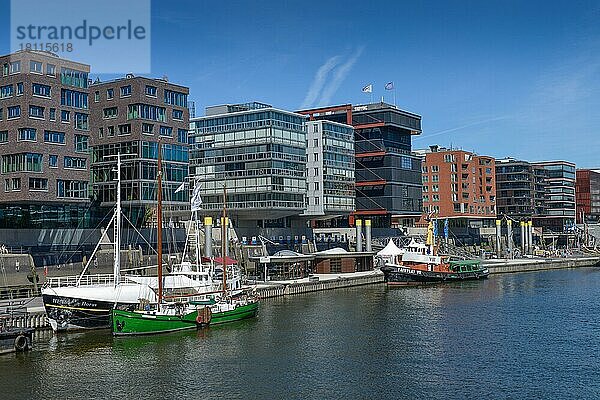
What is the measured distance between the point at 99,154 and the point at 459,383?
86080 mm

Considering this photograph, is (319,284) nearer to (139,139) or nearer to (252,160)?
(139,139)

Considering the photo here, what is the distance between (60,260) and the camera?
95938mm

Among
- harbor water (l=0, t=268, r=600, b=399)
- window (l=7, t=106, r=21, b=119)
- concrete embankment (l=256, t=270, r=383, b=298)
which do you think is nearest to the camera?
harbor water (l=0, t=268, r=600, b=399)

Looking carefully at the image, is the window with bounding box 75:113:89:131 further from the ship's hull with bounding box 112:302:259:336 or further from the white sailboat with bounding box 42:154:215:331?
the ship's hull with bounding box 112:302:259:336

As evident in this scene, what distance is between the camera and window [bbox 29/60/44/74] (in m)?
104

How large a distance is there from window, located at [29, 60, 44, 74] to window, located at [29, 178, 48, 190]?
15266mm

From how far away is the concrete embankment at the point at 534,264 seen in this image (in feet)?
497

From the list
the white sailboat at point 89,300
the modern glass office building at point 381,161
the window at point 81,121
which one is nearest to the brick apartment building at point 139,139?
the window at point 81,121

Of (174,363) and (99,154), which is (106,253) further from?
(174,363)

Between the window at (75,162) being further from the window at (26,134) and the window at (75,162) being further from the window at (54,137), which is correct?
the window at (26,134)

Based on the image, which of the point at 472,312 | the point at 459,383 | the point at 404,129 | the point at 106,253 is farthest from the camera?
the point at 404,129

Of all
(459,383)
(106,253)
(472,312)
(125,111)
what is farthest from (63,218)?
(459,383)

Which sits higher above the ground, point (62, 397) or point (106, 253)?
point (106, 253)

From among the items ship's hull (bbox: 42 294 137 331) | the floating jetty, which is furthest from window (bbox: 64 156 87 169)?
ship's hull (bbox: 42 294 137 331)
